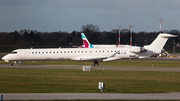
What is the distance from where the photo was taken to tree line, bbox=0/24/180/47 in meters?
135

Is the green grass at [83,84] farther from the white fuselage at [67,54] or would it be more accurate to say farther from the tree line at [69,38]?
the tree line at [69,38]

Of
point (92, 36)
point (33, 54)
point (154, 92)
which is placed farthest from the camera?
point (92, 36)

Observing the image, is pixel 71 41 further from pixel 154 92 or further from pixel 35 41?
pixel 154 92

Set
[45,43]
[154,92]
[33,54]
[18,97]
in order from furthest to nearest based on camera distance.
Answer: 1. [45,43]
2. [33,54]
3. [154,92]
4. [18,97]

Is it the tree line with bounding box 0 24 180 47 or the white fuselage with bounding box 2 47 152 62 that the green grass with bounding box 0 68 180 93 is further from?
the tree line with bounding box 0 24 180 47

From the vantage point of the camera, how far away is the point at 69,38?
542ft

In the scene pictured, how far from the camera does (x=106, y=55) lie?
167 ft

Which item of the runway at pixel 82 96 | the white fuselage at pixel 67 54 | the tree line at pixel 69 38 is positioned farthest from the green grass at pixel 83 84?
the tree line at pixel 69 38

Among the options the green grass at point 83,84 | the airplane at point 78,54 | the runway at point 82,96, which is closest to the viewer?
the runway at point 82,96

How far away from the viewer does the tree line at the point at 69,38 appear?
135 meters

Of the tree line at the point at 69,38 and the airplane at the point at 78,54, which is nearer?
the airplane at the point at 78,54

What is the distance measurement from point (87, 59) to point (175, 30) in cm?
12627

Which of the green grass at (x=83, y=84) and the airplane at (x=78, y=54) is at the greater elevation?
the airplane at (x=78, y=54)

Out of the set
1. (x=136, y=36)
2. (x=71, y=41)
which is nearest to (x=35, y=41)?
(x=71, y=41)
